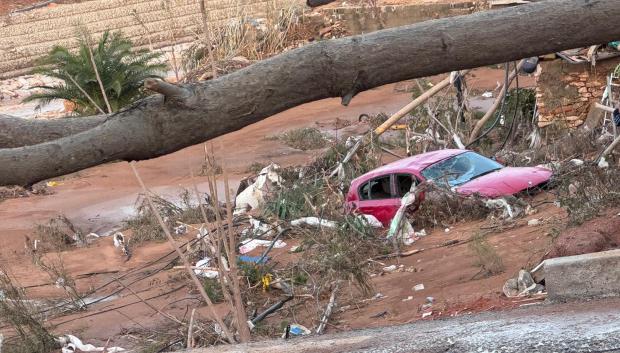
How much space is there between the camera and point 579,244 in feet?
28.9

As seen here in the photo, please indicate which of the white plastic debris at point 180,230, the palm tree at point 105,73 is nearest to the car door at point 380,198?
the white plastic debris at point 180,230

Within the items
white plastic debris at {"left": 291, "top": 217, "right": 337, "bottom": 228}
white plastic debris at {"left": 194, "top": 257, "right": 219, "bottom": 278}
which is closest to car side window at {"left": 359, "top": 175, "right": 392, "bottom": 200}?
white plastic debris at {"left": 291, "top": 217, "right": 337, "bottom": 228}

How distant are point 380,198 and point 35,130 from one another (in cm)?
1076

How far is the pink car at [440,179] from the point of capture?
1444 centimetres

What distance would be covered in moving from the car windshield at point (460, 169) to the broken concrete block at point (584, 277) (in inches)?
292

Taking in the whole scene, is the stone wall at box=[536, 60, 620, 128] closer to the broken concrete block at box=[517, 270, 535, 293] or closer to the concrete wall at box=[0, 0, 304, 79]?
the broken concrete block at box=[517, 270, 535, 293]

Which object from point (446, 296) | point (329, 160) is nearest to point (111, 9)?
point (329, 160)

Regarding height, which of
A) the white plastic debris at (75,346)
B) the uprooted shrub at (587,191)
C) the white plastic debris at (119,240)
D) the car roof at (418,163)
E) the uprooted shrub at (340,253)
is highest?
the uprooted shrub at (587,191)

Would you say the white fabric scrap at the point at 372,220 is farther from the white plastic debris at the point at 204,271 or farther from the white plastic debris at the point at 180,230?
the white plastic debris at the point at 180,230

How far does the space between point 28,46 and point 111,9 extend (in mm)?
3583

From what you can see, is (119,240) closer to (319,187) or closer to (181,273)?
(181,273)

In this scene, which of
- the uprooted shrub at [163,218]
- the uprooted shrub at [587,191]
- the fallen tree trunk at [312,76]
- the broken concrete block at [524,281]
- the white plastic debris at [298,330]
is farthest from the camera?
the uprooted shrub at [163,218]

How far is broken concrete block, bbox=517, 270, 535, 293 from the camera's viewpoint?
920cm

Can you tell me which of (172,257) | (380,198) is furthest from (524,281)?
(172,257)
